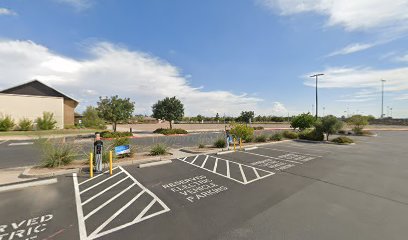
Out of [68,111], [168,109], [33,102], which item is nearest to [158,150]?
[168,109]

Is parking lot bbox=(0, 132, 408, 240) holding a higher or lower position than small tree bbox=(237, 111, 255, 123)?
lower

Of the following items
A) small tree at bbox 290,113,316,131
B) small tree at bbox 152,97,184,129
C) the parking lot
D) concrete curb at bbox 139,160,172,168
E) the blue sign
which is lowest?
the parking lot

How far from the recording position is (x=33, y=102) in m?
31.7

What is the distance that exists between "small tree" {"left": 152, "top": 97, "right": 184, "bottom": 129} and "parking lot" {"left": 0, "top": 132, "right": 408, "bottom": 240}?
22.3 metres

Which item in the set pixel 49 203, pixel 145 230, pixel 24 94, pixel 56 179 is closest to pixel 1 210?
pixel 49 203

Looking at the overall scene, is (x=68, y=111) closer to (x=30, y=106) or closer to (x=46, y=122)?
(x=30, y=106)

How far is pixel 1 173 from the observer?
26.5 feet

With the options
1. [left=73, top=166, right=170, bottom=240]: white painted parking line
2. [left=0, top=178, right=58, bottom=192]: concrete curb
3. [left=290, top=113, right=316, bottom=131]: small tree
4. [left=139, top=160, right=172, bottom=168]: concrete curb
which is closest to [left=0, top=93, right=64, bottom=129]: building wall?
[left=0, top=178, right=58, bottom=192]: concrete curb

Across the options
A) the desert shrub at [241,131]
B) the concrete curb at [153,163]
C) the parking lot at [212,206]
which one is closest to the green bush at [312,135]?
the desert shrub at [241,131]

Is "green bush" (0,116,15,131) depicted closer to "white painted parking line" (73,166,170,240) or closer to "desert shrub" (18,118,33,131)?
"desert shrub" (18,118,33,131)

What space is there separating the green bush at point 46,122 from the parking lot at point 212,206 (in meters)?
30.1

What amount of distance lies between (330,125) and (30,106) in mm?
43640

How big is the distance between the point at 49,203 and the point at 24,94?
38.7 metres

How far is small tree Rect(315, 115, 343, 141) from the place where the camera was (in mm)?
19734
